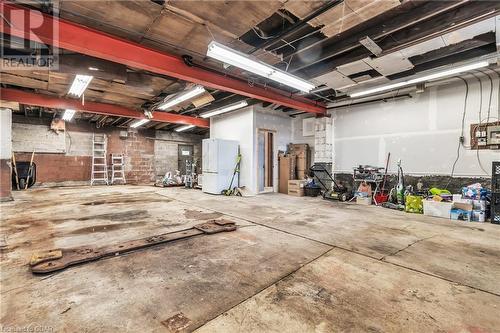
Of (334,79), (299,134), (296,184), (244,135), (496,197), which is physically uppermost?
(334,79)

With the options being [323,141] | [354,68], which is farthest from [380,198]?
[354,68]

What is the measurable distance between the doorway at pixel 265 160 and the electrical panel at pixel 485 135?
17.0 ft

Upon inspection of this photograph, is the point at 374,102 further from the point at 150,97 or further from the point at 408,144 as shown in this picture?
the point at 150,97

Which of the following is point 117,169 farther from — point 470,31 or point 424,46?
point 470,31

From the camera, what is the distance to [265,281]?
189 centimetres

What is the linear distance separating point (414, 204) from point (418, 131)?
199 centimetres

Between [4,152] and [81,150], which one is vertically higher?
[81,150]

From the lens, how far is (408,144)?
226 inches

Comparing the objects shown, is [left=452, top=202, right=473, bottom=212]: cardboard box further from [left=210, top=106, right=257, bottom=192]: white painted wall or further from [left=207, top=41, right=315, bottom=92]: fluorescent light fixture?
[left=210, top=106, right=257, bottom=192]: white painted wall

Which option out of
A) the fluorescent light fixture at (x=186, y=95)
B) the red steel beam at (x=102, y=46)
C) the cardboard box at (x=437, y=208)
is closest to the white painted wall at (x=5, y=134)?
the fluorescent light fixture at (x=186, y=95)

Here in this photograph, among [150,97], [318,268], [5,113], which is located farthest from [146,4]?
[5,113]

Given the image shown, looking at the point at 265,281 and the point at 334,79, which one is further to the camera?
the point at 334,79

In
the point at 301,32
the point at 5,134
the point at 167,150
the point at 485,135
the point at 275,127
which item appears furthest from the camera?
the point at 167,150

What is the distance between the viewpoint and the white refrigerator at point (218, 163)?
23.6 ft
